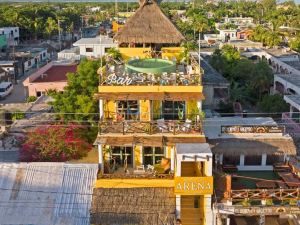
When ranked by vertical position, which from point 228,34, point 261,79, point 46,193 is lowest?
point 46,193

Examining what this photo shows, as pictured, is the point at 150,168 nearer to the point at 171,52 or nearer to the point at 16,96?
the point at 171,52

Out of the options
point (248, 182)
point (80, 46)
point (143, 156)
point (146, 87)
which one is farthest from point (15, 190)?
point (80, 46)

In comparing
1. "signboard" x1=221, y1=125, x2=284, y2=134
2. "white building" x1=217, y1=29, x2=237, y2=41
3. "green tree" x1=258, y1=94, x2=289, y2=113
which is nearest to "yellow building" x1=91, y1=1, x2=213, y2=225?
"signboard" x1=221, y1=125, x2=284, y2=134

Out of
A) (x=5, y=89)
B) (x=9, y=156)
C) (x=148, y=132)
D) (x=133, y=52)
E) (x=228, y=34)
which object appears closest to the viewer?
(x=148, y=132)

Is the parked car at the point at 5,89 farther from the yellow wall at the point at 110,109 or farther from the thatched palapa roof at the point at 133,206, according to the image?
the thatched palapa roof at the point at 133,206

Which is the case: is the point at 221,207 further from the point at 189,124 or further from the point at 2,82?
the point at 2,82

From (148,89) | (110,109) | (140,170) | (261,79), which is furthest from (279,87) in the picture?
(140,170)

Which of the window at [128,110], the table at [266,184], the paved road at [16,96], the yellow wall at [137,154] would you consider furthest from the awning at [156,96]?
the paved road at [16,96]
